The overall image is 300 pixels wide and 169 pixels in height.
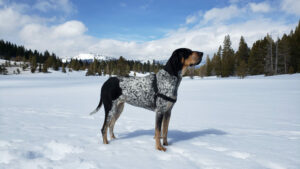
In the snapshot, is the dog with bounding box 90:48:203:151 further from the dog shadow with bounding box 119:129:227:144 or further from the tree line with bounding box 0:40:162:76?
the tree line with bounding box 0:40:162:76

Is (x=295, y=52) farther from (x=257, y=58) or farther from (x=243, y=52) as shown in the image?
(x=243, y=52)

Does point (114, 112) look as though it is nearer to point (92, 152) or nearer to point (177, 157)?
point (92, 152)

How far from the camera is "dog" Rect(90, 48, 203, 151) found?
11.0 ft

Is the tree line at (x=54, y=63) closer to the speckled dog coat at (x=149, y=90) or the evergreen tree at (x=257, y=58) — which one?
the evergreen tree at (x=257, y=58)

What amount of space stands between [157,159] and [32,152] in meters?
2.17

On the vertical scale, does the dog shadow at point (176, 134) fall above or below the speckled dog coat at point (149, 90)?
below

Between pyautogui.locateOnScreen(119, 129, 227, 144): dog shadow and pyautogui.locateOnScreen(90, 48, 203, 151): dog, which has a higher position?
pyautogui.locateOnScreen(90, 48, 203, 151): dog

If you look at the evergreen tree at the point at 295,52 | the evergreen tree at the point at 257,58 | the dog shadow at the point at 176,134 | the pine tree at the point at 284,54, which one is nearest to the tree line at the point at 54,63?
the evergreen tree at the point at 257,58

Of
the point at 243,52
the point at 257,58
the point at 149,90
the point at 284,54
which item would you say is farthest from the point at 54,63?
the point at 149,90

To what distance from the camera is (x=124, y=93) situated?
3.60 meters

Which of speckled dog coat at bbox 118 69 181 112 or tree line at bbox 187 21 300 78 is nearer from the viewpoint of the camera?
speckled dog coat at bbox 118 69 181 112

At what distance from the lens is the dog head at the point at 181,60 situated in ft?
11.3

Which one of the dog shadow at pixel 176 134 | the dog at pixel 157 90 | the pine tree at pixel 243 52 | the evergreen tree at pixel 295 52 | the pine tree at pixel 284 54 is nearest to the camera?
the dog at pixel 157 90

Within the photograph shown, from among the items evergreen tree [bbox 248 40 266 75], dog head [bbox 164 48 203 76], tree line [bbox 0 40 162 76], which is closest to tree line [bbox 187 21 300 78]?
evergreen tree [bbox 248 40 266 75]
